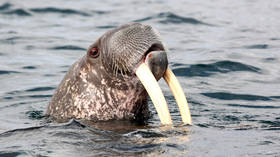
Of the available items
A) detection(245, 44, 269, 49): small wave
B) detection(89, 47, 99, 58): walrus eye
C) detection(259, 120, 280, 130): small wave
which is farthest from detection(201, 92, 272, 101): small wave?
detection(245, 44, 269, 49): small wave

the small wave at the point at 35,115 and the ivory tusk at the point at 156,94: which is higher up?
the ivory tusk at the point at 156,94

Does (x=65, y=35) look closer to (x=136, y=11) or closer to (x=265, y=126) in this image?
(x=136, y=11)

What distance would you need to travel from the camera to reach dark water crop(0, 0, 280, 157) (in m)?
6.55

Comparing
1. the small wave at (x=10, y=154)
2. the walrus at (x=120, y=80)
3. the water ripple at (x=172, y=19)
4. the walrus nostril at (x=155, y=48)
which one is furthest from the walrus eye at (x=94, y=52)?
the water ripple at (x=172, y=19)

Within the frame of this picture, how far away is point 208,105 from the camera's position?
9867 millimetres

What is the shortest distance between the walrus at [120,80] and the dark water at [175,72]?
0.92 feet

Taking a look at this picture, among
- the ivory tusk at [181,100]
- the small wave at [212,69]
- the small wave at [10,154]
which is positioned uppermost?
the ivory tusk at [181,100]

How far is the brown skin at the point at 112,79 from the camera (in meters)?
7.15

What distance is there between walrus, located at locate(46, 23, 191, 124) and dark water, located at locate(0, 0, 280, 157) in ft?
0.92

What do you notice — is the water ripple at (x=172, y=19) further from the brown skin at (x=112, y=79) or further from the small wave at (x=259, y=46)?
the brown skin at (x=112, y=79)

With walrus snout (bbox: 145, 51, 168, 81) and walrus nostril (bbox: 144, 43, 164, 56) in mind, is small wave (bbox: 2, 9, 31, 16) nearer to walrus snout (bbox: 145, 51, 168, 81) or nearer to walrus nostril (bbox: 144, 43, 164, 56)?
walrus nostril (bbox: 144, 43, 164, 56)

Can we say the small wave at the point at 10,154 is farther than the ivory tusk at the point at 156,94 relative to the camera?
No

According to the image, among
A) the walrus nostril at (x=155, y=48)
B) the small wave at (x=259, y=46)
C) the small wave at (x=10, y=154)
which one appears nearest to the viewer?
the small wave at (x=10, y=154)

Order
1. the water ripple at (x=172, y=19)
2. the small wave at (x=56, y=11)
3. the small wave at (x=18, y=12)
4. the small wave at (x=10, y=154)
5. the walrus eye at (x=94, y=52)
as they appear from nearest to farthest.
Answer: the small wave at (x=10, y=154) < the walrus eye at (x=94, y=52) < the water ripple at (x=172, y=19) < the small wave at (x=18, y=12) < the small wave at (x=56, y=11)
